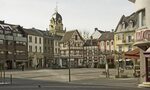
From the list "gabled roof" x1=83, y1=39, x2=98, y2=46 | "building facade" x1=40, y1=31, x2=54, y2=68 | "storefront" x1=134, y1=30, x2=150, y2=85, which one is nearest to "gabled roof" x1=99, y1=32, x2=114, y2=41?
"gabled roof" x1=83, y1=39, x2=98, y2=46

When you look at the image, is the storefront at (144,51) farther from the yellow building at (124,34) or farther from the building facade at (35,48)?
the building facade at (35,48)

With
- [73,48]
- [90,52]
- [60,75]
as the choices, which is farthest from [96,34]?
[60,75]

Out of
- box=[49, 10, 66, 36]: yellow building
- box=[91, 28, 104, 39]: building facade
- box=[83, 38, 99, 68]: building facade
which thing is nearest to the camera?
box=[83, 38, 99, 68]: building facade

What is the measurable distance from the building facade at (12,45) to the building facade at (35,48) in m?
3.23

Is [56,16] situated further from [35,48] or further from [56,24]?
[35,48]

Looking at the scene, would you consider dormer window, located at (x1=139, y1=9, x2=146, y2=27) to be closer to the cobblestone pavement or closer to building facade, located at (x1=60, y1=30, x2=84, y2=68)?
the cobblestone pavement

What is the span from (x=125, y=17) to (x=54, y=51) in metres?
33.9

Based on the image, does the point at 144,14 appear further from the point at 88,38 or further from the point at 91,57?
the point at 88,38

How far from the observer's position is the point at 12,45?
118m

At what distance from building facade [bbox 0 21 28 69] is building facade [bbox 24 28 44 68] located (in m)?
3.23

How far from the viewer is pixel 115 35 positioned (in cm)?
12288

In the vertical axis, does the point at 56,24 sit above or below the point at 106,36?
above

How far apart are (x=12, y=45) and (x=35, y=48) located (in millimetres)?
15026

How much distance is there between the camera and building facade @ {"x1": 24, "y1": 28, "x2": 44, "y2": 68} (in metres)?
128
